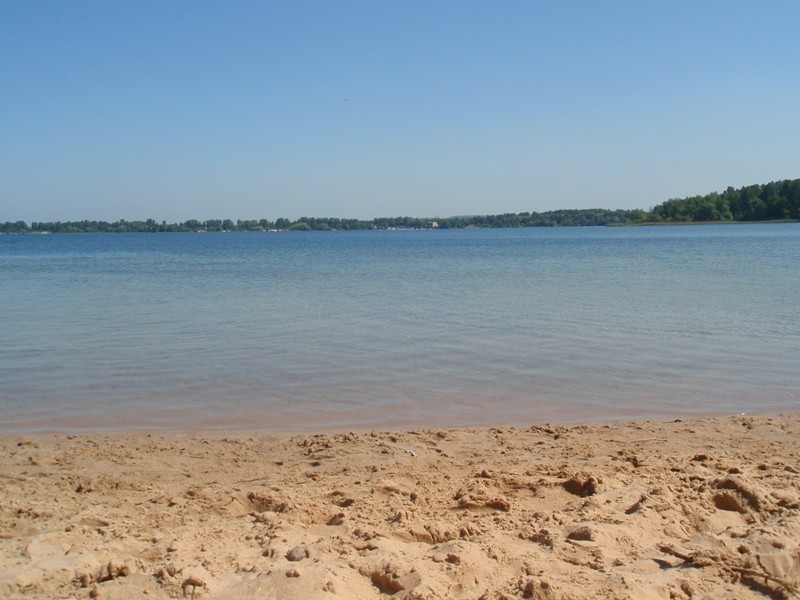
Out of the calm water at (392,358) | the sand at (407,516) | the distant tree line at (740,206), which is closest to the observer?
the sand at (407,516)

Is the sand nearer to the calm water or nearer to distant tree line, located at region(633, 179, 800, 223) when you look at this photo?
the calm water

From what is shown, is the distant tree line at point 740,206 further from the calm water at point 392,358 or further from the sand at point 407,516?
the sand at point 407,516

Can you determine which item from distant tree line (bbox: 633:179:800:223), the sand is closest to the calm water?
the sand

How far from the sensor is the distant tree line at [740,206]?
122 meters

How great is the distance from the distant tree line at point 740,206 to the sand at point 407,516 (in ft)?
424

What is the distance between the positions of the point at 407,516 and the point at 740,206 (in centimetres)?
14090

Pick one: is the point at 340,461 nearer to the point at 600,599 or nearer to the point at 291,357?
the point at 600,599

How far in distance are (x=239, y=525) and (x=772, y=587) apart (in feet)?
9.92

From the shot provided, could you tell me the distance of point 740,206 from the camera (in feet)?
429

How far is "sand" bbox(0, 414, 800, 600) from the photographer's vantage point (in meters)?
3.77

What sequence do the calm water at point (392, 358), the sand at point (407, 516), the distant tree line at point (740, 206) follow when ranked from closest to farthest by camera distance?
the sand at point (407, 516) < the calm water at point (392, 358) < the distant tree line at point (740, 206)

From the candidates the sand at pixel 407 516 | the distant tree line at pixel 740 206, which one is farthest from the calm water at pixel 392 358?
the distant tree line at pixel 740 206

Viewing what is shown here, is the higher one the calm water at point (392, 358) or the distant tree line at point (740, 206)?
the distant tree line at point (740, 206)

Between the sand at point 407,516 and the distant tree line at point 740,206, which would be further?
the distant tree line at point 740,206
